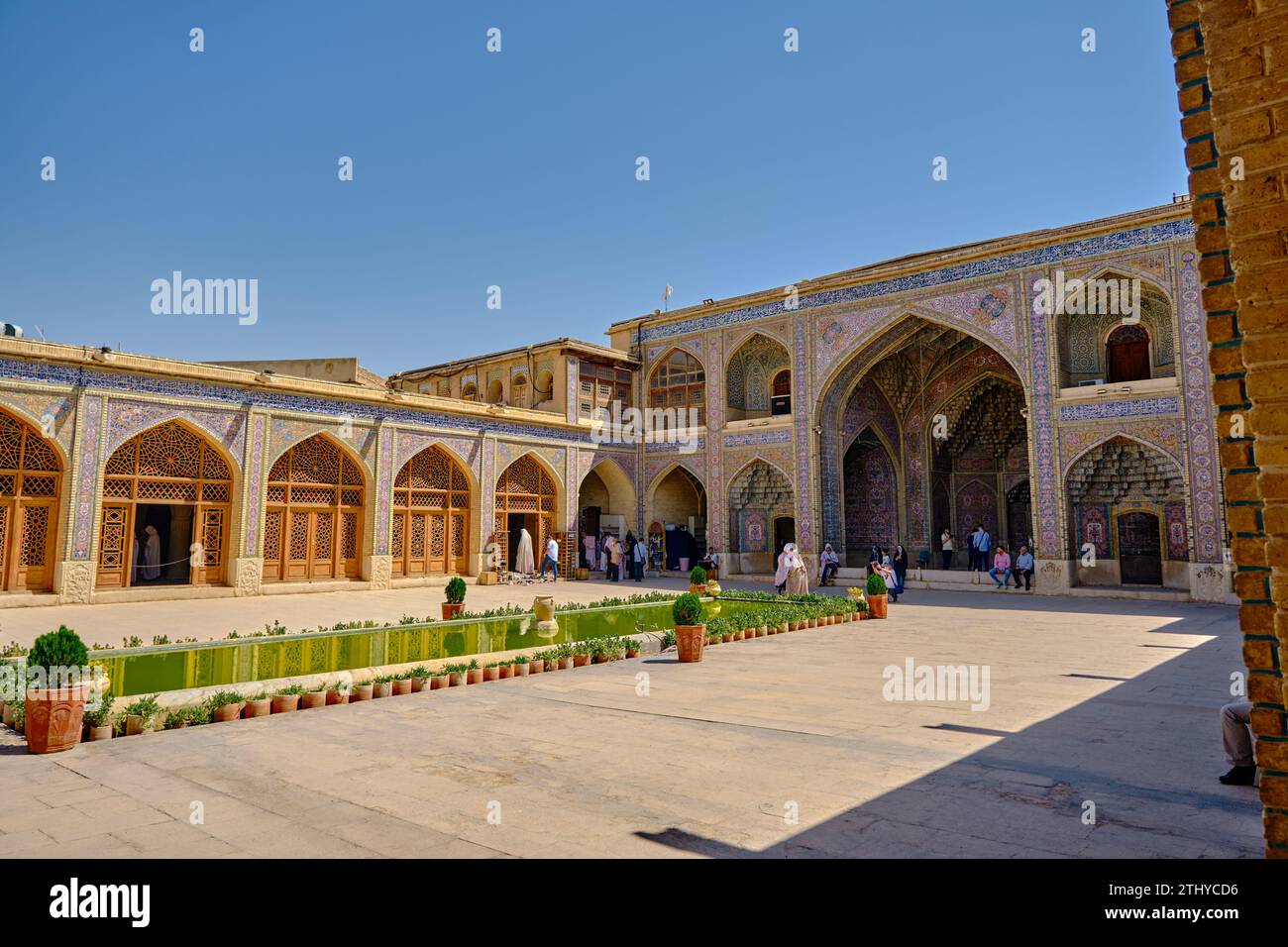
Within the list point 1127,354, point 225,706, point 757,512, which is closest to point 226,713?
point 225,706

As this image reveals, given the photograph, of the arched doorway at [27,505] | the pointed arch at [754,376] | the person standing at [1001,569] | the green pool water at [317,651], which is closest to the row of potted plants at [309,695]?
the green pool water at [317,651]

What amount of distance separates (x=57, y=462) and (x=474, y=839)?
13.6m

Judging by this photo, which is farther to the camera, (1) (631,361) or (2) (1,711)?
(1) (631,361)

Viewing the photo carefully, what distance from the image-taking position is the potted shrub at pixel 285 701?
573 centimetres

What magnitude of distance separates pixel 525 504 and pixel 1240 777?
17.8m

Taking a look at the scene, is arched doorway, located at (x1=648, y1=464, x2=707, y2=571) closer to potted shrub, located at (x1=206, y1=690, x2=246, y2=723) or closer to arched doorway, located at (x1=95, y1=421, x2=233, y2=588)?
arched doorway, located at (x1=95, y1=421, x2=233, y2=588)

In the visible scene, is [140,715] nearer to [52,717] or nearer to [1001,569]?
[52,717]

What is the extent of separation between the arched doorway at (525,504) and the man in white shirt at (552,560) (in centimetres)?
41

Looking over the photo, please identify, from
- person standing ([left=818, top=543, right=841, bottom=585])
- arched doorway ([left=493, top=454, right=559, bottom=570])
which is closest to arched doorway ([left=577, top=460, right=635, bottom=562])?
arched doorway ([left=493, top=454, right=559, bottom=570])

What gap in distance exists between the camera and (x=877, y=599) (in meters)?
12.3

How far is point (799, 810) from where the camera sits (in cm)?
347

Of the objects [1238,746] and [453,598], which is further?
[453,598]
